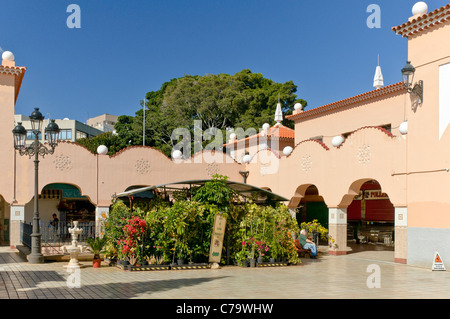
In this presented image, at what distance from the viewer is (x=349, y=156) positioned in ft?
63.6

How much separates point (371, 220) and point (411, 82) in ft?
32.9

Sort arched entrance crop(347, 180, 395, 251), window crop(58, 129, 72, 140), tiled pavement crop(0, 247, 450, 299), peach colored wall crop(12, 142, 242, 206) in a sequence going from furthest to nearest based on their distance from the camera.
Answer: window crop(58, 129, 72, 140), arched entrance crop(347, 180, 395, 251), peach colored wall crop(12, 142, 242, 206), tiled pavement crop(0, 247, 450, 299)

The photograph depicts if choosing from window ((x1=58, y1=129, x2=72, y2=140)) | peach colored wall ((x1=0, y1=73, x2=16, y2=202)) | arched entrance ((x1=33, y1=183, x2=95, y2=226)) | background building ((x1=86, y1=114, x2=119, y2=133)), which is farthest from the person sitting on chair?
background building ((x1=86, y1=114, x2=119, y2=133))

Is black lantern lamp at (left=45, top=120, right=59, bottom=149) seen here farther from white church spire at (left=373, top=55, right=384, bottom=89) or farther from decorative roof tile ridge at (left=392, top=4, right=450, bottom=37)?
white church spire at (left=373, top=55, right=384, bottom=89)

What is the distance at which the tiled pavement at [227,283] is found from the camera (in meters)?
10.3

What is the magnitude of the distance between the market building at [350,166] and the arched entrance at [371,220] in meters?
0.05

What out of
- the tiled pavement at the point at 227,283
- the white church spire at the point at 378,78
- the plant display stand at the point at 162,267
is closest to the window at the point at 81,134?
the white church spire at the point at 378,78

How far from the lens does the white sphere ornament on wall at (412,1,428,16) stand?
642 inches

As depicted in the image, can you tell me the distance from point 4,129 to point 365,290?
17.1 meters

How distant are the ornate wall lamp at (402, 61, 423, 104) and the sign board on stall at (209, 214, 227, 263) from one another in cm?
748
